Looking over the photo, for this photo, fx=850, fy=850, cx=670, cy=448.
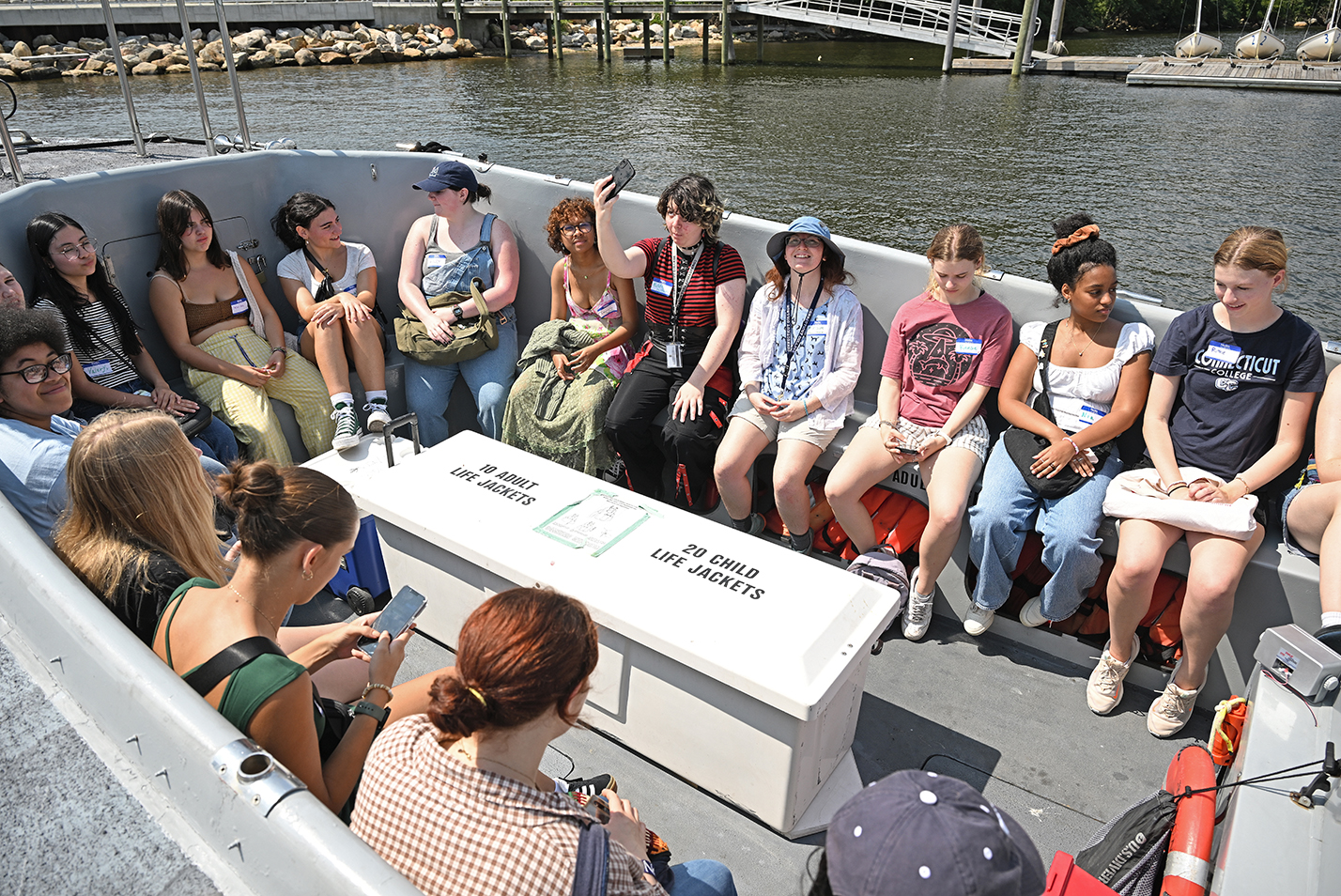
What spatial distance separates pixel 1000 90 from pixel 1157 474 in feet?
60.9

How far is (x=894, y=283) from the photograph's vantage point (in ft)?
10.1

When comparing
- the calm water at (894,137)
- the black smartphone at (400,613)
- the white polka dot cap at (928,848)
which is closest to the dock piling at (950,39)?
the calm water at (894,137)

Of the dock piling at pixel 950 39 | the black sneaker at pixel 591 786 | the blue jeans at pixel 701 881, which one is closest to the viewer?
the blue jeans at pixel 701 881

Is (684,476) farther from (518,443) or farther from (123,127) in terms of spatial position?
(123,127)

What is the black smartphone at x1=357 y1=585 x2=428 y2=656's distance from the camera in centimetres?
177

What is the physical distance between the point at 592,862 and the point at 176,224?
314cm

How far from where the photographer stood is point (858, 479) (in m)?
2.70

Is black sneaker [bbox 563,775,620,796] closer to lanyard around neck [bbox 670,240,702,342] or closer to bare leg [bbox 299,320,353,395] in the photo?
lanyard around neck [bbox 670,240,702,342]

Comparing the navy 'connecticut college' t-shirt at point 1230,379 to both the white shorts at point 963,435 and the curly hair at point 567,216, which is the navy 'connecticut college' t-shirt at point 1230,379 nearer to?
the white shorts at point 963,435

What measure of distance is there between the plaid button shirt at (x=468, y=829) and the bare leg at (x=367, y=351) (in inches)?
99.9

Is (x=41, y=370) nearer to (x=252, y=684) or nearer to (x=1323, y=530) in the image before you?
(x=252, y=684)

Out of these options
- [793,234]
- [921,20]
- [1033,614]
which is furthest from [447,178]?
[921,20]

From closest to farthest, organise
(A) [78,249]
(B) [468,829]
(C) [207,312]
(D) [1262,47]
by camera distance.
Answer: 1. (B) [468,829]
2. (A) [78,249]
3. (C) [207,312]
4. (D) [1262,47]

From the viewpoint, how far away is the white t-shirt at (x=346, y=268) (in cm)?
360
